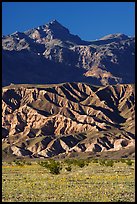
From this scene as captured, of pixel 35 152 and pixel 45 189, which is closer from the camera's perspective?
pixel 45 189

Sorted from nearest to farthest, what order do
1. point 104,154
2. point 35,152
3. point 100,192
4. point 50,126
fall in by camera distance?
point 100,192 → point 104,154 → point 35,152 → point 50,126

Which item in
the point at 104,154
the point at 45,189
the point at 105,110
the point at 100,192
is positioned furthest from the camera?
the point at 105,110

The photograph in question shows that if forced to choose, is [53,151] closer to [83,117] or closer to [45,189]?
[83,117]

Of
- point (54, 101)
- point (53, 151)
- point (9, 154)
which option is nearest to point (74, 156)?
point (53, 151)

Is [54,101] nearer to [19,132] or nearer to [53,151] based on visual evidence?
[19,132]

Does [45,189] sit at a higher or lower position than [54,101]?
lower

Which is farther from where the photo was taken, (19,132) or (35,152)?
(19,132)

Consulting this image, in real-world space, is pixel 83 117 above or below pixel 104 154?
above

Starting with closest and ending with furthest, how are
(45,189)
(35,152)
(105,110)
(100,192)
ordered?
1. (100,192)
2. (45,189)
3. (35,152)
4. (105,110)

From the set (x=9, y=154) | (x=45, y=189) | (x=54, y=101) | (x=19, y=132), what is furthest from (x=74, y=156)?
(x=45, y=189)
